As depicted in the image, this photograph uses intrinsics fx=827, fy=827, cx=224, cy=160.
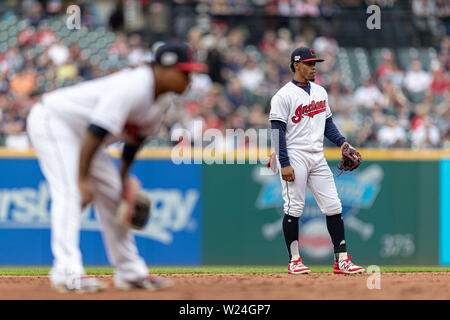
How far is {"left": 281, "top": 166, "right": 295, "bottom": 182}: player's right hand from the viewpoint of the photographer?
7.29 m

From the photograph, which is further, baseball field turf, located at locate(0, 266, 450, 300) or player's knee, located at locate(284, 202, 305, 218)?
player's knee, located at locate(284, 202, 305, 218)

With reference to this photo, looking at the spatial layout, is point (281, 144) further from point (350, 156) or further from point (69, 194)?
point (69, 194)

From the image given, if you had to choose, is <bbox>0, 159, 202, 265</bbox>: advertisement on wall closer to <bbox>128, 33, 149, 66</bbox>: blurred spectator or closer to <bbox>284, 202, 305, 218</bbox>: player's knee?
<bbox>128, 33, 149, 66</bbox>: blurred spectator

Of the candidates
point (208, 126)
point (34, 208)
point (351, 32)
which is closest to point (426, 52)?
point (351, 32)

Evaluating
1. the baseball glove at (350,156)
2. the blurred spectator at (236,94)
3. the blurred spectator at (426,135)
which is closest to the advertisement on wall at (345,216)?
the blurred spectator at (426,135)

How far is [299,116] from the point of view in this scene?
738 cm

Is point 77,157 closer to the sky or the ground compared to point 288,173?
closer to the sky

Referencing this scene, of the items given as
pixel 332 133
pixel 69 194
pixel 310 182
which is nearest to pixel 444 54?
pixel 332 133

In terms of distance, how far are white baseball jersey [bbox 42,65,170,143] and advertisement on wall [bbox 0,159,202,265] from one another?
21.1 feet

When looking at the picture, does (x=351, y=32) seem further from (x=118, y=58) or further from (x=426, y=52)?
(x=118, y=58)

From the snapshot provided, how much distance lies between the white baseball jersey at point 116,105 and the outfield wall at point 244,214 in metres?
6.54

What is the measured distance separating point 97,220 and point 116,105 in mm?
7028

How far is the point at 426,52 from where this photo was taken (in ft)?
53.3

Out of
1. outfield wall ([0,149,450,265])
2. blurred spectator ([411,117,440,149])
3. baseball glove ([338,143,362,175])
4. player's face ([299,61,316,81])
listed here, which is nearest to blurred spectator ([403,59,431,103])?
blurred spectator ([411,117,440,149])
